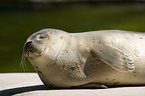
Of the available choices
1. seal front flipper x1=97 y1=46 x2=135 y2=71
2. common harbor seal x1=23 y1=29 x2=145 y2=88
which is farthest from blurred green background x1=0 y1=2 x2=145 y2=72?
seal front flipper x1=97 y1=46 x2=135 y2=71

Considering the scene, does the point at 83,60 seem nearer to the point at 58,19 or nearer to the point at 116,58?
the point at 116,58

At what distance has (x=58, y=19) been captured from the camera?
15492 millimetres

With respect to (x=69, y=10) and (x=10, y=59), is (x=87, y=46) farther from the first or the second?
(x=69, y=10)

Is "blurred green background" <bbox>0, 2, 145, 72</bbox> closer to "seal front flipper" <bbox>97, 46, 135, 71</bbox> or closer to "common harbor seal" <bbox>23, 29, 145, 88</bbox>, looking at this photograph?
"common harbor seal" <bbox>23, 29, 145, 88</bbox>

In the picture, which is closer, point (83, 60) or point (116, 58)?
point (116, 58)

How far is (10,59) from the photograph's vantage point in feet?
29.0

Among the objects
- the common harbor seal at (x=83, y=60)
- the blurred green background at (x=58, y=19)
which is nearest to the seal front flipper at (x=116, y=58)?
the common harbor seal at (x=83, y=60)

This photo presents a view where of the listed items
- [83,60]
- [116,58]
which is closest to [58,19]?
[83,60]

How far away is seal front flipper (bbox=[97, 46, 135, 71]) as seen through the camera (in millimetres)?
3047

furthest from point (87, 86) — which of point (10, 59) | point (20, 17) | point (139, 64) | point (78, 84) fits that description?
point (20, 17)

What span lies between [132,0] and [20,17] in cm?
797

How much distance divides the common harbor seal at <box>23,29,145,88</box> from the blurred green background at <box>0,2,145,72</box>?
481cm

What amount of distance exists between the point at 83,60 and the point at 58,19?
1241 centimetres

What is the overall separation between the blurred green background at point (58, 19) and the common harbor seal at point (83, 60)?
15.8ft
